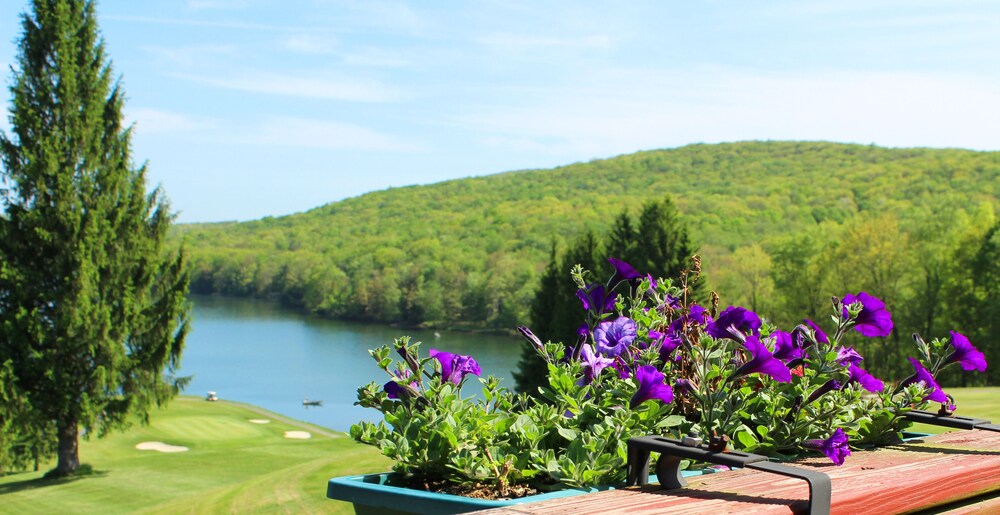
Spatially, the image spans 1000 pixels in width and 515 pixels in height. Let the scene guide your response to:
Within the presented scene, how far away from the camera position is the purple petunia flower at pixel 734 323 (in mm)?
1786

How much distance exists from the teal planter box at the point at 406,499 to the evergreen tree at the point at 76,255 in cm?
1937

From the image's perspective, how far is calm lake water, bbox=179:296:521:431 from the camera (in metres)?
40.3

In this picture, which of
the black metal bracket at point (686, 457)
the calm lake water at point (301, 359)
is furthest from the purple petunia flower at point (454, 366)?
the calm lake water at point (301, 359)

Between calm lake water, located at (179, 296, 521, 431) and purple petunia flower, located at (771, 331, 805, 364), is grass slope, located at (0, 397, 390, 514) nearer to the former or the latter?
calm lake water, located at (179, 296, 521, 431)

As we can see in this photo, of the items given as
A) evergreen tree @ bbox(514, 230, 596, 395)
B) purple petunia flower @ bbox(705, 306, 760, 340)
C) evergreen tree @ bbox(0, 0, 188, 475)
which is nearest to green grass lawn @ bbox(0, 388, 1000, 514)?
evergreen tree @ bbox(0, 0, 188, 475)

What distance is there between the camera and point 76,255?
737 inches

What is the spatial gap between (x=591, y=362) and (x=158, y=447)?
27.6 metres

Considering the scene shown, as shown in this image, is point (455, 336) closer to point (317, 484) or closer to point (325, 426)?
point (325, 426)

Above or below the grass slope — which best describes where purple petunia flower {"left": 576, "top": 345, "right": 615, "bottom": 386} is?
above

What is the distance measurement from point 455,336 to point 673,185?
162 ft

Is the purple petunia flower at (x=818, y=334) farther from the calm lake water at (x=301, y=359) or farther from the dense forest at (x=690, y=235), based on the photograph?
the calm lake water at (x=301, y=359)

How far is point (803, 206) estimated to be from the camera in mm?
76562

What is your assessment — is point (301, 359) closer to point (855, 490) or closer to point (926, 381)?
point (926, 381)

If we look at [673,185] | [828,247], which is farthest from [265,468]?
[673,185]
